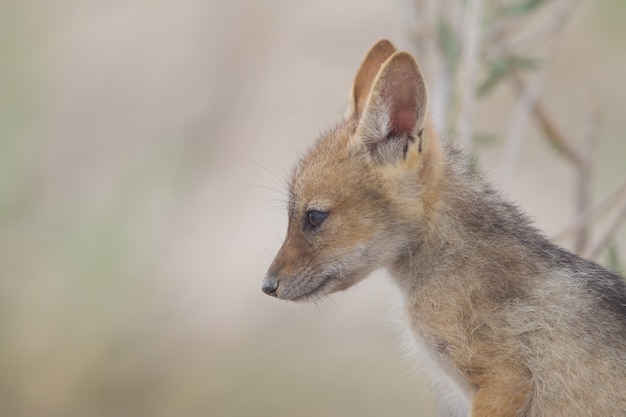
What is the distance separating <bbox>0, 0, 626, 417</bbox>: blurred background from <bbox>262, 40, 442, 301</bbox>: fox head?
6137mm

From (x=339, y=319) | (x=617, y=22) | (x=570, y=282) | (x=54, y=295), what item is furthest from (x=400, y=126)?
(x=617, y=22)

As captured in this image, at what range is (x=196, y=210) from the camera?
560 inches

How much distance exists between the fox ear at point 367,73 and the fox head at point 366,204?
368mm

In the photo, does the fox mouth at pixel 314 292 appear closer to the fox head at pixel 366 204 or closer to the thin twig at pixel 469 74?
the fox head at pixel 366 204

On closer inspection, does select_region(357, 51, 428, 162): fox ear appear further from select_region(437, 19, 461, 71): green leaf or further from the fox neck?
select_region(437, 19, 461, 71): green leaf

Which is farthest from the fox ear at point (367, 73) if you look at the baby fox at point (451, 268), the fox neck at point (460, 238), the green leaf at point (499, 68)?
the green leaf at point (499, 68)

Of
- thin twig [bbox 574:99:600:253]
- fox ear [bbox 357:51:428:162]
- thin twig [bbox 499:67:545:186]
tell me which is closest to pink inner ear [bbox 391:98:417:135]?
fox ear [bbox 357:51:428:162]

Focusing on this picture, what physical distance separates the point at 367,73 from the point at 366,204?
0.82 m

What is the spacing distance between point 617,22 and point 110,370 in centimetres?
653

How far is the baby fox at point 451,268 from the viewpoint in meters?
5.33

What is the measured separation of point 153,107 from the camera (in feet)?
52.1

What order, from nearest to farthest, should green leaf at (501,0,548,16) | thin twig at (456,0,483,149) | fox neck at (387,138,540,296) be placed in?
fox neck at (387,138,540,296) < thin twig at (456,0,483,149) < green leaf at (501,0,548,16)

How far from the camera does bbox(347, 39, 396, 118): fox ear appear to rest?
6.07 metres

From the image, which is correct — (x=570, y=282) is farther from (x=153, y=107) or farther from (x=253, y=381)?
(x=153, y=107)
